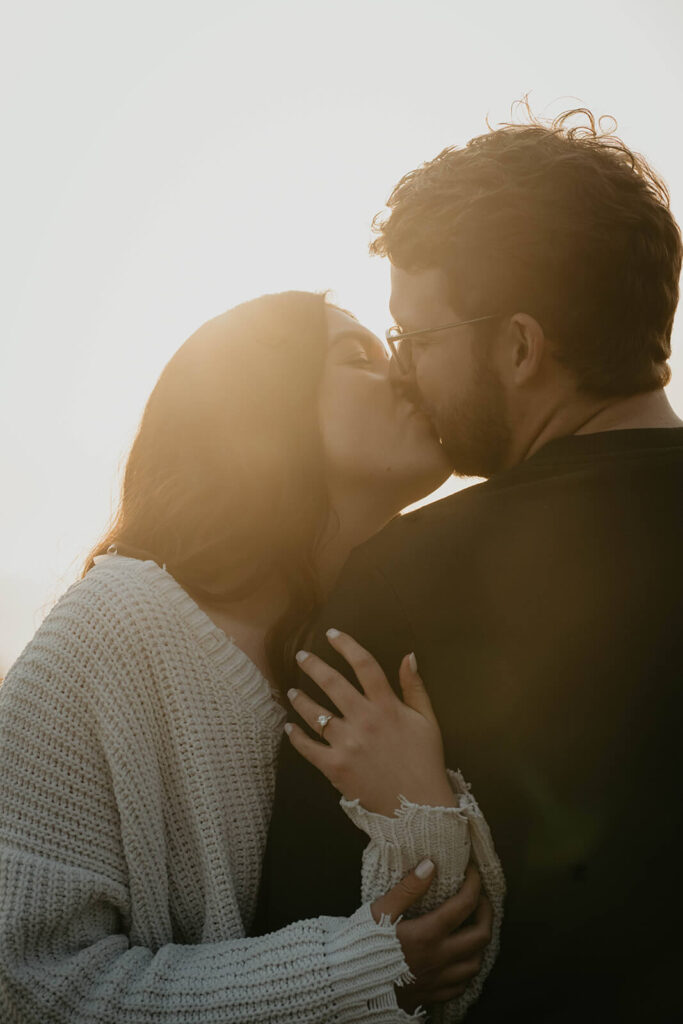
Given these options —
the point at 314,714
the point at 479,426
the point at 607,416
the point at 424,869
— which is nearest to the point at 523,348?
the point at 479,426

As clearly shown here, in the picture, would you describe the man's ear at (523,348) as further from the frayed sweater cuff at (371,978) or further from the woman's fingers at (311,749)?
the frayed sweater cuff at (371,978)

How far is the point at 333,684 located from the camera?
69.9 inches

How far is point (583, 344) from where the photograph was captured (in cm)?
220

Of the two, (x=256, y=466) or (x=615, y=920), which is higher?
(x=256, y=466)

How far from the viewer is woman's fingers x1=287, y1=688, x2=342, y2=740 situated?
1.79 metres

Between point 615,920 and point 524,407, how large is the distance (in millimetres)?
1337

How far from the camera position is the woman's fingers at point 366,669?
1722 millimetres

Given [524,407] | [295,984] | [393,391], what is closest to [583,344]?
[524,407]

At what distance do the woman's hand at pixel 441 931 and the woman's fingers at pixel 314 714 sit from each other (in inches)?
13.6

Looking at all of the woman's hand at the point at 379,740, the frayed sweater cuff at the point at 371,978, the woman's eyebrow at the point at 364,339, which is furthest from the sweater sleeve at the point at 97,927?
the woman's eyebrow at the point at 364,339

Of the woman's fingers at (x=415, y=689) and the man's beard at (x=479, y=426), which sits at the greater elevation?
the man's beard at (x=479, y=426)

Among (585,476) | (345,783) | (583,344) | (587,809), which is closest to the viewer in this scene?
(587,809)

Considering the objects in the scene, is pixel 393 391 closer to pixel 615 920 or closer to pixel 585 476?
pixel 585 476

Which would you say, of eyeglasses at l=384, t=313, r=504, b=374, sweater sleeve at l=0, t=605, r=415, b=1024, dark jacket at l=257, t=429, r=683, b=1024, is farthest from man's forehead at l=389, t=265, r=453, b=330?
sweater sleeve at l=0, t=605, r=415, b=1024
